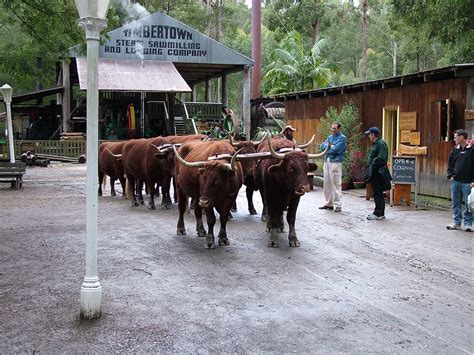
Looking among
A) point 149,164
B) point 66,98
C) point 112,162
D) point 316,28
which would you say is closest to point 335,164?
point 149,164

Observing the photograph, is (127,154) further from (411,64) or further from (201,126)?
(411,64)

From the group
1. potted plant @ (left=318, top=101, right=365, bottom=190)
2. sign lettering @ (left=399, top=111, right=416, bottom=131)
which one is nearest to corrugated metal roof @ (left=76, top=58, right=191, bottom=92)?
potted plant @ (left=318, top=101, right=365, bottom=190)

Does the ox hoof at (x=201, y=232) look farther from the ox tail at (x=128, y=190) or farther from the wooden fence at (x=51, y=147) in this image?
the wooden fence at (x=51, y=147)

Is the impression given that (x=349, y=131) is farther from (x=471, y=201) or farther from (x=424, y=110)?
(x=471, y=201)

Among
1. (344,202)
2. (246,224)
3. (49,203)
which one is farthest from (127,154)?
(344,202)

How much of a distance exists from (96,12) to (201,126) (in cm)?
2645

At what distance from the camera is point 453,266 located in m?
8.89

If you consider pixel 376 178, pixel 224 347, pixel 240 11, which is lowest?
pixel 224 347

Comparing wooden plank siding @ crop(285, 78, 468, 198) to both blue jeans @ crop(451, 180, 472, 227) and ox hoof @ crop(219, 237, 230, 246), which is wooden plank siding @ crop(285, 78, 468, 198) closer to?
blue jeans @ crop(451, 180, 472, 227)

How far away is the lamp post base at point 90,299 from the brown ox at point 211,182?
121 inches

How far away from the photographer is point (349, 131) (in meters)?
19.8

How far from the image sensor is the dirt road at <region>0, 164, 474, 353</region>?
580 cm

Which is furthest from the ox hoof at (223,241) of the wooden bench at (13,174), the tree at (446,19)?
the tree at (446,19)

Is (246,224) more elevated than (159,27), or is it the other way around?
(159,27)
